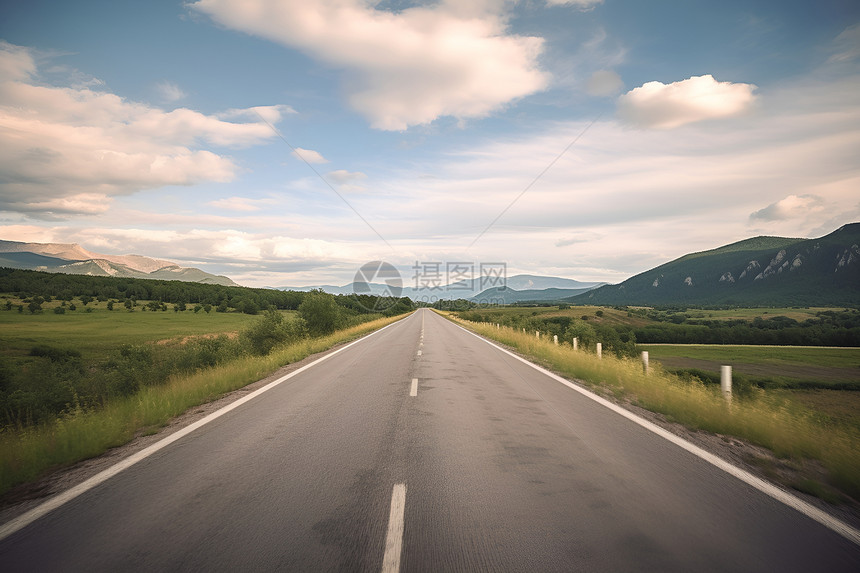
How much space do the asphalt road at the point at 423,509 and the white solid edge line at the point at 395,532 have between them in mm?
15

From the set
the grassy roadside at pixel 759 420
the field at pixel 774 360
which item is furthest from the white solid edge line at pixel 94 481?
the field at pixel 774 360

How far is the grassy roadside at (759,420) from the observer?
4.61 m

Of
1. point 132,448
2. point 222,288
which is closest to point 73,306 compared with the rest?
point 222,288

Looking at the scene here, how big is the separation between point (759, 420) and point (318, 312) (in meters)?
26.8

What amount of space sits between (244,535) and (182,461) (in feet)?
7.32

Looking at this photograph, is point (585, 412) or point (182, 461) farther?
point (585, 412)

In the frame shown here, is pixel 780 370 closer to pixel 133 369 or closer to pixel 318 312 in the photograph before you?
pixel 318 312

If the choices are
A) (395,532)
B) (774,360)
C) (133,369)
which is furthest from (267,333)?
(774,360)

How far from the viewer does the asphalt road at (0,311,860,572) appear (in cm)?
278

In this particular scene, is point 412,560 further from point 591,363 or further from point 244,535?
point 591,363

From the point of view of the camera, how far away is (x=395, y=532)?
10.2ft

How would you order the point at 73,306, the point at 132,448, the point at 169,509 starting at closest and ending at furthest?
the point at 169,509 → the point at 132,448 → the point at 73,306

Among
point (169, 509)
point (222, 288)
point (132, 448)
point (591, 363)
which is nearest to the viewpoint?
point (169, 509)

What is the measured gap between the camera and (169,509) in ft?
11.5
